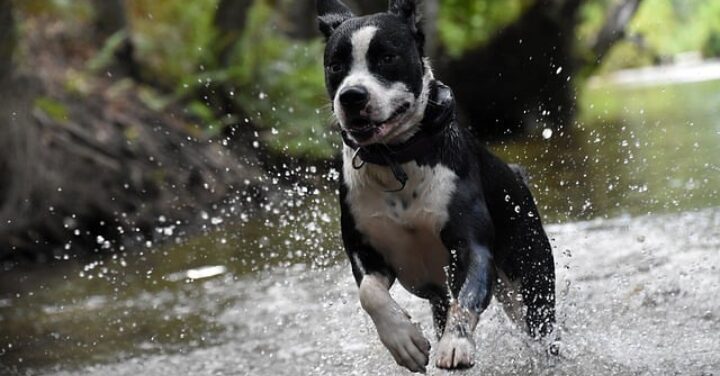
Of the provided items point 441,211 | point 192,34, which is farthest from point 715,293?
point 192,34

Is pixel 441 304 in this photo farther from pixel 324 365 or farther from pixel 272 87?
pixel 272 87

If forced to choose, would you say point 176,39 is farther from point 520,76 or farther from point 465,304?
point 465,304

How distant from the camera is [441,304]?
4.94 m

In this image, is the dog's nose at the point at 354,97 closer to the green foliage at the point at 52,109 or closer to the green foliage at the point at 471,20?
the green foliage at the point at 52,109

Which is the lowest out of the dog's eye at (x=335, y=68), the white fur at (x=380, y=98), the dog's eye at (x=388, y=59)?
the white fur at (x=380, y=98)

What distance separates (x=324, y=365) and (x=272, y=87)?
7898 millimetres

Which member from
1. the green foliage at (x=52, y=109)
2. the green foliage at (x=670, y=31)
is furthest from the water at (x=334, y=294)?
the green foliage at (x=670, y=31)

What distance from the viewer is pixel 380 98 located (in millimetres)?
4207

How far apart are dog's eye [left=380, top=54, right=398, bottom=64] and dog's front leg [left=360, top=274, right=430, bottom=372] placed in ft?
2.73

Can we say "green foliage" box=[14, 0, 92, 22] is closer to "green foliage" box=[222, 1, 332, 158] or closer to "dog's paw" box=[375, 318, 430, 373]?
"green foliage" box=[222, 1, 332, 158]

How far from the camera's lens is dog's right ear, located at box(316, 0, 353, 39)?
468cm

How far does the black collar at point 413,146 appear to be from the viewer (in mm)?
4430

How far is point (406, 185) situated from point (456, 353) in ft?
2.51

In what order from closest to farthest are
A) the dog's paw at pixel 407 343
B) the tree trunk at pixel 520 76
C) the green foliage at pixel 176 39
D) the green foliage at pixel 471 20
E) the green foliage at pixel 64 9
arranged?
1. the dog's paw at pixel 407 343
2. the green foliage at pixel 176 39
3. the green foliage at pixel 64 9
4. the tree trunk at pixel 520 76
5. the green foliage at pixel 471 20
